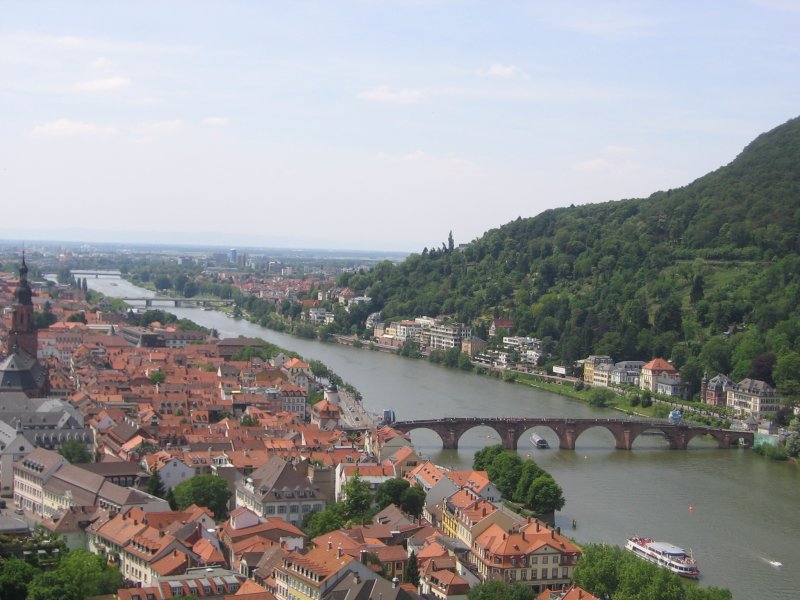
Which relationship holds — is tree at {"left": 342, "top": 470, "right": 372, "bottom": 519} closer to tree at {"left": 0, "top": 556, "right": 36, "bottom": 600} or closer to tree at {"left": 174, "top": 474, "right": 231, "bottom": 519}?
tree at {"left": 174, "top": 474, "right": 231, "bottom": 519}

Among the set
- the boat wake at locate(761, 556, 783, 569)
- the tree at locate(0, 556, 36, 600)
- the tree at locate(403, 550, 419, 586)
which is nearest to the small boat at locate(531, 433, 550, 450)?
the boat wake at locate(761, 556, 783, 569)

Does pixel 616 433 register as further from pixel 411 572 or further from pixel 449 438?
pixel 411 572

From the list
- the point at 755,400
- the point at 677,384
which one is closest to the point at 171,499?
the point at 755,400

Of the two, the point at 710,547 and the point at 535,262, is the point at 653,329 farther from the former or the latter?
the point at 710,547

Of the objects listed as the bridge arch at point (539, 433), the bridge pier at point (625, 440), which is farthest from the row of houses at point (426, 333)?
the bridge pier at point (625, 440)

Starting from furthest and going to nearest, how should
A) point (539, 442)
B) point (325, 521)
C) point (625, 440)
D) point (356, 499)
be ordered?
1. point (625, 440)
2. point (539, 442)
3. point (356, 499)
4. point (325, 521)

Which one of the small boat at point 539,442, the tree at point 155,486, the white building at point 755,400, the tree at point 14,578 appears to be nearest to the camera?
the tree at point 14,578

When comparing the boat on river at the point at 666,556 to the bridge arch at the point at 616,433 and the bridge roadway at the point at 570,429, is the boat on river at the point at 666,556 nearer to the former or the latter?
the bridge roadway at the point at 570,429
